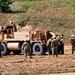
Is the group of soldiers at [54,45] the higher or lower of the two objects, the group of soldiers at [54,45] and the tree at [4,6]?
the lower

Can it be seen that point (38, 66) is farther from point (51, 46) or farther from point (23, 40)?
point (23, 40)

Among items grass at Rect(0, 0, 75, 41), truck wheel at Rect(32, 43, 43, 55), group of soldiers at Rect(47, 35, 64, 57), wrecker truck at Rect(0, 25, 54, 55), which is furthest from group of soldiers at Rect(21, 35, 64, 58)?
grass at Rect(0, 0, 75, 41)

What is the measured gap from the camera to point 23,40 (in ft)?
102

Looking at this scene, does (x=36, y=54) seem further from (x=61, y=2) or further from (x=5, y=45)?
(x=61, y=2)

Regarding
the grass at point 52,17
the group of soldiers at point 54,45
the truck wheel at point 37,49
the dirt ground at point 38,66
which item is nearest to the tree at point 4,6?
the grass at point 52,17

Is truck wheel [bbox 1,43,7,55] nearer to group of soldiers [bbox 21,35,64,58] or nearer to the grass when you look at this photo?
group of soldiers [bbox 21,35,64,58]

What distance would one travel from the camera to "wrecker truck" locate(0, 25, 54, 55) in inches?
1218

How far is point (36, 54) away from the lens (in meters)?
31.1

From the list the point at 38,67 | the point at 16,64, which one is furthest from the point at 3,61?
the point at 38,67

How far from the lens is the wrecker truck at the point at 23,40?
30938mm

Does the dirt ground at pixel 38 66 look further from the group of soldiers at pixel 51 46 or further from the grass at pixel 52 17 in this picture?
the grass at pixel 52 17

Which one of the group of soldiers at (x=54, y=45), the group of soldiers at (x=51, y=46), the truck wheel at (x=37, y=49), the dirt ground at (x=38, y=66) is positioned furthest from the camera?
the truck wheel at (x=37, y=49)

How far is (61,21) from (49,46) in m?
19.4

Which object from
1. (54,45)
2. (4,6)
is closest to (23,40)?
(54,45)
